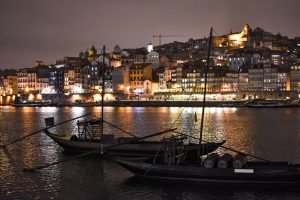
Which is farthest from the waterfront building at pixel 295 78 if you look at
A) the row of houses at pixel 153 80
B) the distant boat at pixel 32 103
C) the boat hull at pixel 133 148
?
the boat hull at pixel 133 148

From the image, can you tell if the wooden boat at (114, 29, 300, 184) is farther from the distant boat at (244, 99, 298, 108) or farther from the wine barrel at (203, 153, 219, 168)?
the distant boat at (244, 99, 298, 108)

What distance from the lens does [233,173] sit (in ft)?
62.7

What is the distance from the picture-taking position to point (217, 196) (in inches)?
718

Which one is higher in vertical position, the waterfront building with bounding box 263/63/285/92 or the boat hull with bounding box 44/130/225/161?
the waterfront building with bounding box 263/63/285/92

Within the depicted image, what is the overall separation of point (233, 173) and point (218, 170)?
2.00ft

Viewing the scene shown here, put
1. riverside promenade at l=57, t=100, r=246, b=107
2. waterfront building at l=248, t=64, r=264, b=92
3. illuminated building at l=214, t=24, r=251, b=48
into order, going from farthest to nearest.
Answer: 1. illuminated building at l=214, t=24, r=251, b=48
2. waterfront building at l=248, t=64, r=264, b=92
3. riverside promenade at l=57, t=100, r=246, b=107

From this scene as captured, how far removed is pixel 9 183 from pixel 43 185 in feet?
5.35

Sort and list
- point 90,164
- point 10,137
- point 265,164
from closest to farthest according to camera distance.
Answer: point 265,164, point 90,164, point 10,137

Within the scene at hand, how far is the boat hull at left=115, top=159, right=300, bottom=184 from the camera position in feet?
61.6

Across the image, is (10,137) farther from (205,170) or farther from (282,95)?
(282,95)

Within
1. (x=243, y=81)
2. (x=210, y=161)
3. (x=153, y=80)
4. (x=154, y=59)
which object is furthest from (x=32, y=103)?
(x=210, y=161)

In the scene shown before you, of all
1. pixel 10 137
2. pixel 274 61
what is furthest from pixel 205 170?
pixel 274 61

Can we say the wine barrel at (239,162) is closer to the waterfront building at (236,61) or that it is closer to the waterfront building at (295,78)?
the waterfront building at (295,78)

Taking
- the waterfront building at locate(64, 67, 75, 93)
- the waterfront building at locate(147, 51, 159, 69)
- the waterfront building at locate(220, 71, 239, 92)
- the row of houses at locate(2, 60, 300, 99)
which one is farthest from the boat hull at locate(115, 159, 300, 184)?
the waterfront building at locate(147, 51, 159, 69)
